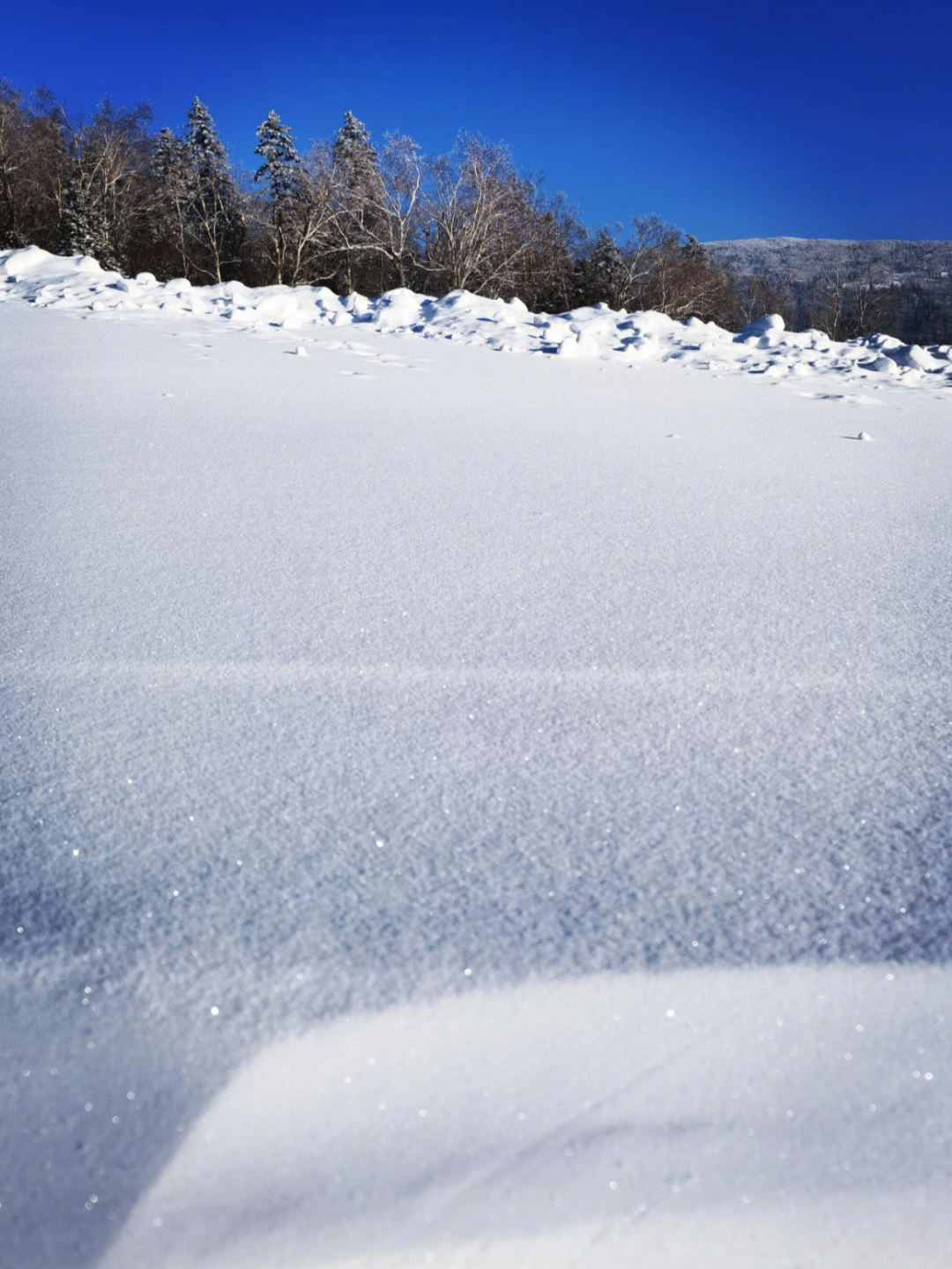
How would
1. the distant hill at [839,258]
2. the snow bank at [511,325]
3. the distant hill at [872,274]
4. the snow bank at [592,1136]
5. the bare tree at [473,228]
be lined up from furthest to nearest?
the distant hill at [839,258] < the distant hill at [872,274] < the bare tree at [473,228] < the snow bank at [511,325] < the snow bank at [592,1136]

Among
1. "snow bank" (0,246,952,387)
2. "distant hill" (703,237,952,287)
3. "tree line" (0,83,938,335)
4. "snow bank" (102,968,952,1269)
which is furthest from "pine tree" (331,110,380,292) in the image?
"distant hill" (703,237,952,287)

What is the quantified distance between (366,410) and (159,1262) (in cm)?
246

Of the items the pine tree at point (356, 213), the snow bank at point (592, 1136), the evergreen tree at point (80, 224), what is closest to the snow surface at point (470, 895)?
the snow bank at point (592, 1136)

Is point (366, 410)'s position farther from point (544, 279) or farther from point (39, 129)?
point (39, 129)

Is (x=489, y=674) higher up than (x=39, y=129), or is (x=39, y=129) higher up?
(x=39, y=129)

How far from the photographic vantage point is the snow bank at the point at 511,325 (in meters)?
4.20

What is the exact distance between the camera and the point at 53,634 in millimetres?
1090

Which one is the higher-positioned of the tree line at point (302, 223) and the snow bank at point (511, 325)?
the tree line at point (302, 223)

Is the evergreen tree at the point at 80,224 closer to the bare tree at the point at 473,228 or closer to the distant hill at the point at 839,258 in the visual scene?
the bare tree at the point at 473,228

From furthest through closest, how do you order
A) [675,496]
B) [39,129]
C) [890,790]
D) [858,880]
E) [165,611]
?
[39,129], [675,496], [165,611], [890,790], [858,880]

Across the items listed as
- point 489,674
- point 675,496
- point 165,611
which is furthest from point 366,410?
point 489,674

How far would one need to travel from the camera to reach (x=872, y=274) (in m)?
33.2

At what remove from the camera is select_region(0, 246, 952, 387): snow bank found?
4.20m

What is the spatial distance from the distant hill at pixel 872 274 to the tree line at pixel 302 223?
41.5 feet
